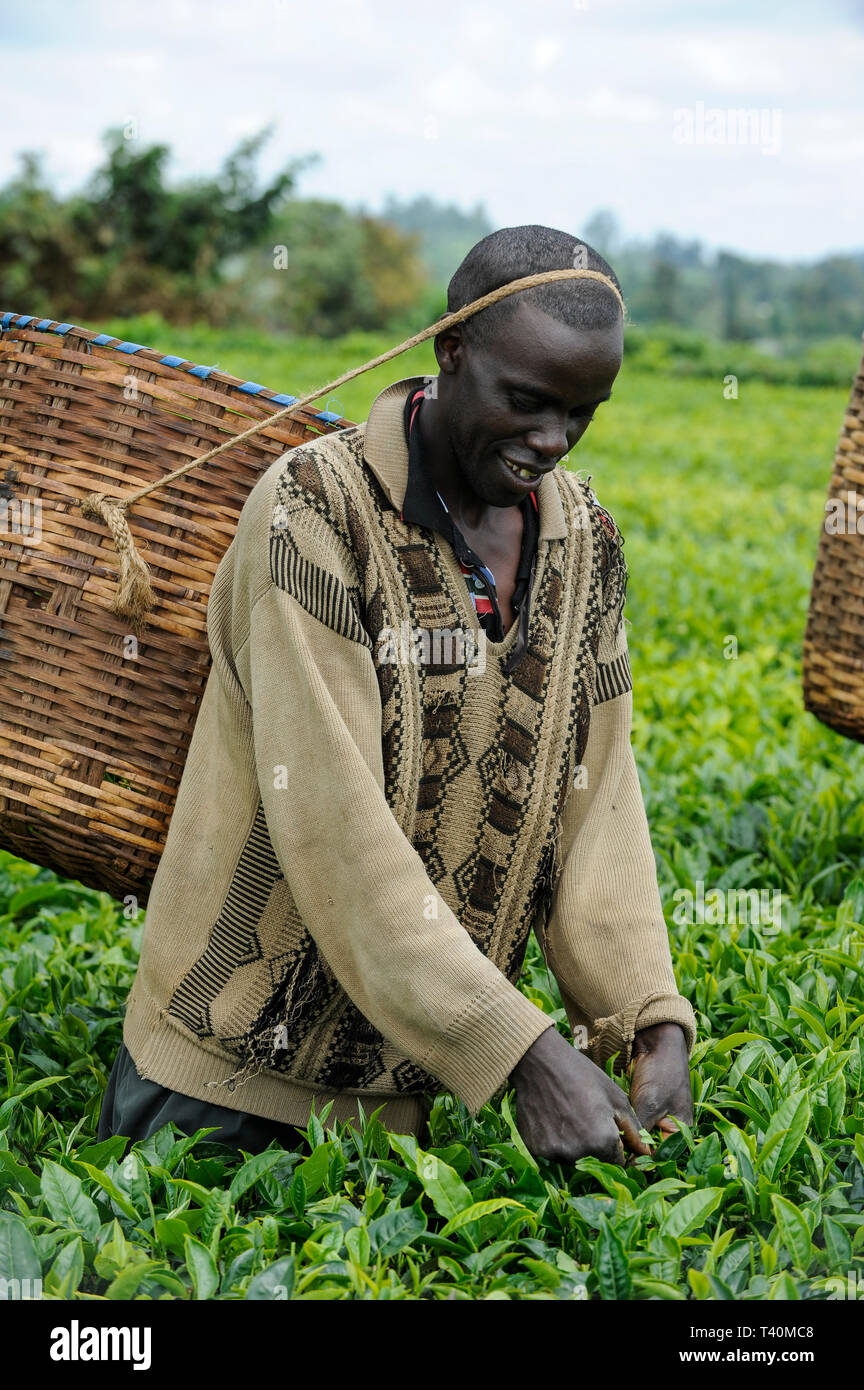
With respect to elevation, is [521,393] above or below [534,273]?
below

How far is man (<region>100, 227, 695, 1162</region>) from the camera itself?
194cm

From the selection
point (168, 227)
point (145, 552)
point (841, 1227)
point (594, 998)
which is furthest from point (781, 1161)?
point (168, 227)

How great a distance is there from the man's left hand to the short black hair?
1065 millimetres

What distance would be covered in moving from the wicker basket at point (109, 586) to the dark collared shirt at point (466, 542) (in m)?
0.24

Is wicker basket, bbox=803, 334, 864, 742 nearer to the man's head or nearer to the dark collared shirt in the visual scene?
the dark collared shirt

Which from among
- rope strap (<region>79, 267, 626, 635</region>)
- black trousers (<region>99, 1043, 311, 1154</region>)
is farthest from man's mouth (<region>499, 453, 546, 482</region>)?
black trousers (<region>99, 1043, 311, 1154</region>)

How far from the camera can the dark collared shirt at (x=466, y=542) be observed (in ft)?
6.98

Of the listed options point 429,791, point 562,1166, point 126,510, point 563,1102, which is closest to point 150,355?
point 126,510

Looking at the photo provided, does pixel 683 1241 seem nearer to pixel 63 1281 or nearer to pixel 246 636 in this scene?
pixel 63 1281

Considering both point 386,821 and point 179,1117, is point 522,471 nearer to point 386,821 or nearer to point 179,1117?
point 386,821

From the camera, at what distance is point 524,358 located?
1.96 m

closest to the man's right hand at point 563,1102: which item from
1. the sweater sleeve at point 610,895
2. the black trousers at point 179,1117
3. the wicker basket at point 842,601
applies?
the sweater sleeve at point 610,895

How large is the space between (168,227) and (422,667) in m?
22.8

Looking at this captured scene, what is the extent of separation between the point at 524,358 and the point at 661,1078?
3.51ft
